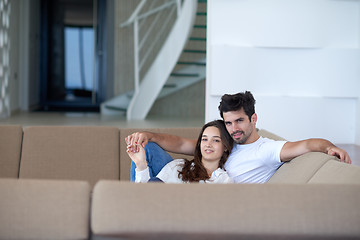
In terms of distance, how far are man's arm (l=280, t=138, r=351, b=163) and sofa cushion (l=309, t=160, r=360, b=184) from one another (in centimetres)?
15

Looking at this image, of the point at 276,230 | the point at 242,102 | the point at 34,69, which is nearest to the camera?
the point at 276,230

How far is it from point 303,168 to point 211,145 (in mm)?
567

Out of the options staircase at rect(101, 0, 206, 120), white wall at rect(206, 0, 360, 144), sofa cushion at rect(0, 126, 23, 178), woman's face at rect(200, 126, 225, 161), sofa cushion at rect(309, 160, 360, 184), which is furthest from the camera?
staircase at rect(101, 0, 206, 120)

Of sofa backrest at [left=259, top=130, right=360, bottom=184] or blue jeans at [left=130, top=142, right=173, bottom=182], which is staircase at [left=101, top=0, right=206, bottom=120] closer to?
blue jeans at [left=130, top=142, right=173, bottom=182]

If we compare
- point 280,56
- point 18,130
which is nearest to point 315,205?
point 18,130

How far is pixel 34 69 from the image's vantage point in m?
9.70

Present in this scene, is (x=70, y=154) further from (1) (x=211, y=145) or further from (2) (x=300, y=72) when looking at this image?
(2) (x=300, y=72)

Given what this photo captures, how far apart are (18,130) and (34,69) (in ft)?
23.9

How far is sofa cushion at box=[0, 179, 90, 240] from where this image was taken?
116 cm

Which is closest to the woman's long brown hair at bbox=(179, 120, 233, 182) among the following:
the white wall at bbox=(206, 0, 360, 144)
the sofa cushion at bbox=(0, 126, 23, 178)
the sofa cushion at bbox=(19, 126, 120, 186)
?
the sofa cushion at bbox=(19, 126, 120, 186)

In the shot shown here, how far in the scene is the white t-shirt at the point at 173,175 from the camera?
7.02 feet

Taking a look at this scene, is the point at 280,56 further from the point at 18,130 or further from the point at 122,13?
the point at 122,13

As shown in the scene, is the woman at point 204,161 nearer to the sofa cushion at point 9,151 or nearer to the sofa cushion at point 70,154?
the sofa cushion at point 70,154

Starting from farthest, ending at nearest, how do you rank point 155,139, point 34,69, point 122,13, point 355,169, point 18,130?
point 34,69 < point 122,13 < point 18,130 < point 155,139 < point 355,169
